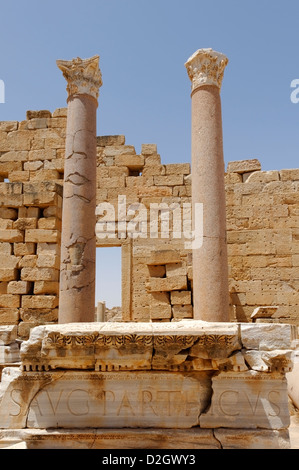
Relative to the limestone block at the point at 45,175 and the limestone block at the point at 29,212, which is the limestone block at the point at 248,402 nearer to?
the limestone block at the point at 29,212

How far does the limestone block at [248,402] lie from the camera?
3.51 m

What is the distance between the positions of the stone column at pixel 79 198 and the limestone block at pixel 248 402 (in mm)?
4755

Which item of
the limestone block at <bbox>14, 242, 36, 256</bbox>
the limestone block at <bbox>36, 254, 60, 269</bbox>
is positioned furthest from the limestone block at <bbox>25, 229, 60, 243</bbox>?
the limestone block at <bbox>36, 254, 60, 269</bbox>

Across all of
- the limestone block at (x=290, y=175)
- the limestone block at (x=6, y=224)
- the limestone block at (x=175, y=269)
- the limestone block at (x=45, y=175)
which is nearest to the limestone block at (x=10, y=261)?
the limestone block at (x=6, y=224)

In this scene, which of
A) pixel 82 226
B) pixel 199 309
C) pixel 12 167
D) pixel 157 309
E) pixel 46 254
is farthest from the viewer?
pixel 12 167

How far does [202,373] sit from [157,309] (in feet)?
19.5

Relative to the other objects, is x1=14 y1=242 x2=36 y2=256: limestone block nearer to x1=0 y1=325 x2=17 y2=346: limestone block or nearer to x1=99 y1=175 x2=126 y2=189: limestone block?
x1=99 y1=175 x2=126 y2=189: limestone block

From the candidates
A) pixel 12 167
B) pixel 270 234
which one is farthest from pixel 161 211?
pixel 12 167

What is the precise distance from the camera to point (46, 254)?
1074 cm

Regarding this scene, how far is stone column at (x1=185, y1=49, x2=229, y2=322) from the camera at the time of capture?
725 cm

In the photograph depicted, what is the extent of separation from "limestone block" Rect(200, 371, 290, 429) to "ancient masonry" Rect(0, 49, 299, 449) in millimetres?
10
